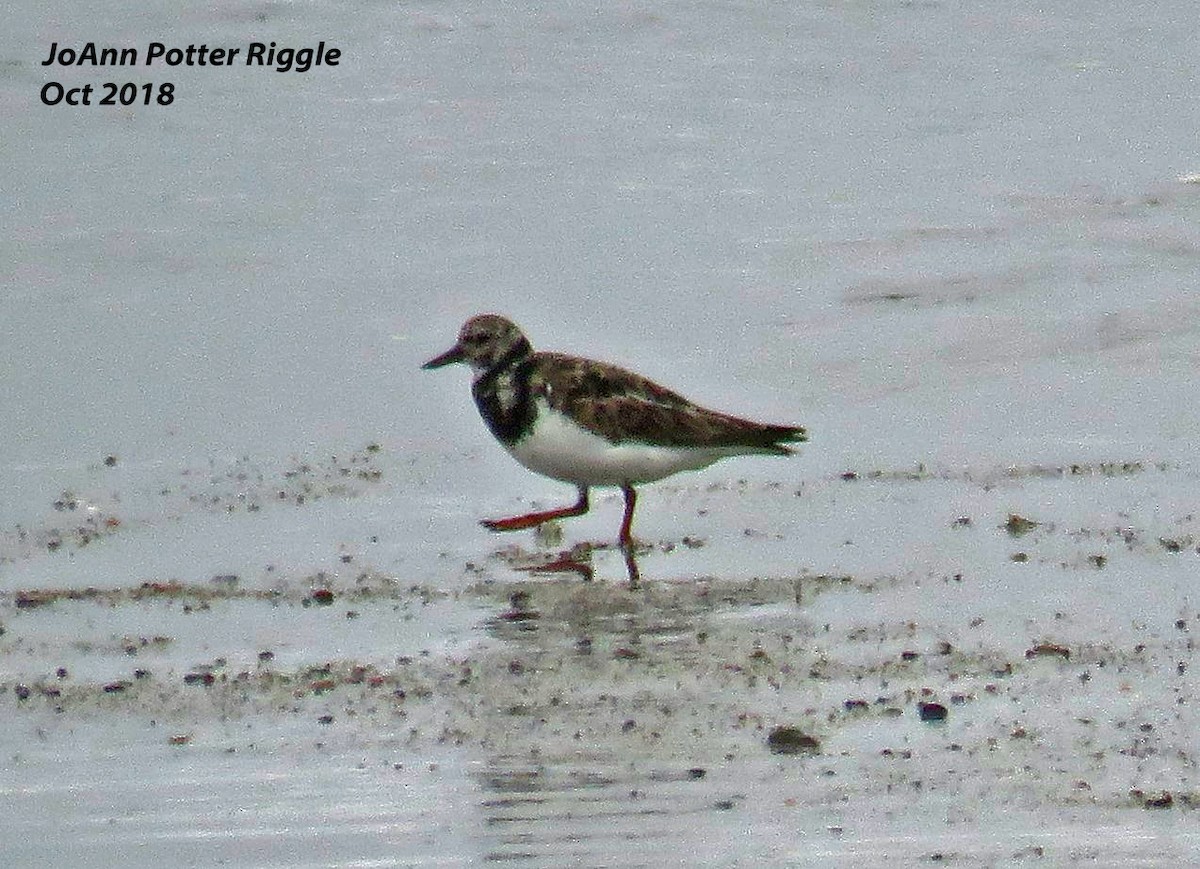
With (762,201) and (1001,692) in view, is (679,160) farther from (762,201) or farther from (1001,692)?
(1001,692)

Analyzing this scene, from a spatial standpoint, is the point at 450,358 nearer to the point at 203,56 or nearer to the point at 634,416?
the point at 634,416

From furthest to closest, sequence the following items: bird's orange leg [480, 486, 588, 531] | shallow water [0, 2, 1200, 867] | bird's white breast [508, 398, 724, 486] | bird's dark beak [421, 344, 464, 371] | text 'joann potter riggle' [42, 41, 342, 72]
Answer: text 'joann potter riggle' [42, 41, 342, 72], bird's dark beak [421, 344, 464, 371], bird's white breast [508, 398, 724, 486], bird's orange leg [480, 486, 588, 531], shallow water [0, 2, 1200, 867]

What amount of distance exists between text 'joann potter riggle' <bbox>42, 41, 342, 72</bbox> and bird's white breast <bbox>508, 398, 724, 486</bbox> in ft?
24.2

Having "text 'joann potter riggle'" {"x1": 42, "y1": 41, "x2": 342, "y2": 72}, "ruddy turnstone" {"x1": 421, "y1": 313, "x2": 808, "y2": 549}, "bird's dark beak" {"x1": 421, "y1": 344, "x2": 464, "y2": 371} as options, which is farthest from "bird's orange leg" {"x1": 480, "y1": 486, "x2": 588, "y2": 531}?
"text 'joann potter riggle'" {"x1": 42, "y1": 41, "x2": 342, "y2": 72}

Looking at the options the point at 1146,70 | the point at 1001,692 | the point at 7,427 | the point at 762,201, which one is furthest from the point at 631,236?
the point at 1001,692

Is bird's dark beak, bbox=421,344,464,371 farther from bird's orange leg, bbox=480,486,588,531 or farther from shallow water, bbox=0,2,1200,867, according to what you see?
bird's orange leg, bbox=480,486,588,531

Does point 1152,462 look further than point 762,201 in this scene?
No

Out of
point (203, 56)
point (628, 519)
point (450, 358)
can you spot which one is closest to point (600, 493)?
point (450, 358)

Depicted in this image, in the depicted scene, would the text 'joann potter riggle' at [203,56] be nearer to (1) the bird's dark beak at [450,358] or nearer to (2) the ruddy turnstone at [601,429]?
(1) the bird's dark beak at [450,358]

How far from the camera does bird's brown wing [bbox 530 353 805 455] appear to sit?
695cm

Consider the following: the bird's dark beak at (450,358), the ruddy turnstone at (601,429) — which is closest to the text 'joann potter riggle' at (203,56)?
the bird's dark beak at (450,358)

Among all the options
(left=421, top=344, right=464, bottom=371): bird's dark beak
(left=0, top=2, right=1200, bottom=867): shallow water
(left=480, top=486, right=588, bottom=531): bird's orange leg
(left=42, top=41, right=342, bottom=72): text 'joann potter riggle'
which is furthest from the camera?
(left=42, top=41, right=342, bottom=72): text 'joann potter riggle'

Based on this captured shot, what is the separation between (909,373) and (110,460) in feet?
9.20

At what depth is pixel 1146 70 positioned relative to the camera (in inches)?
571
